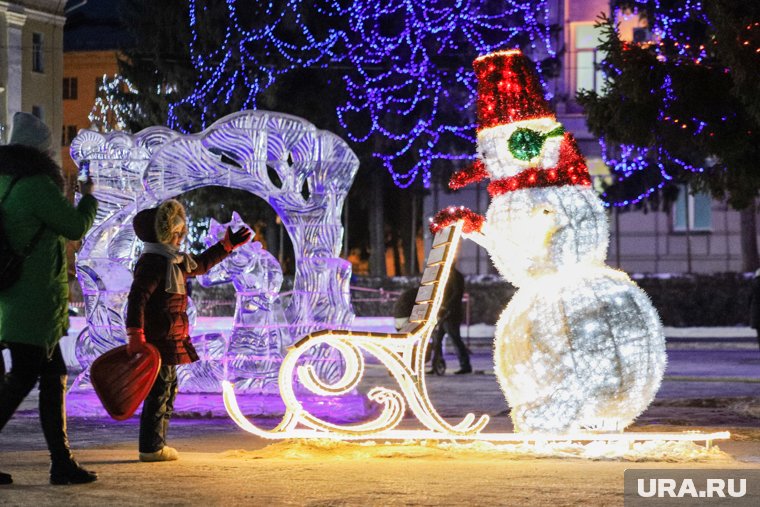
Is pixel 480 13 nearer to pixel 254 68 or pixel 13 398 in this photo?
pixel 254 68

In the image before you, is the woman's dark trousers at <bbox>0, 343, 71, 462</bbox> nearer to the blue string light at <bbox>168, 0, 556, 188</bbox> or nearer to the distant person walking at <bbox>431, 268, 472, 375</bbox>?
the distant person walking at <bbox>431, 268, 472, 375</bbox>

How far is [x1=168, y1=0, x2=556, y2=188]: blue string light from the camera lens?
1233 inches

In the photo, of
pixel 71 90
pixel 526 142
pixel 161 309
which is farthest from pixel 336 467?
pixel 71 90

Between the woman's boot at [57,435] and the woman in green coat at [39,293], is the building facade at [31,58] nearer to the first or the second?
the woman in green coat at [39,293]

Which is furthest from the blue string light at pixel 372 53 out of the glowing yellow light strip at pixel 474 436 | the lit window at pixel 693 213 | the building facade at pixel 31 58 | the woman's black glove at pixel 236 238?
the glowing yellow light strip at pixel 474 436

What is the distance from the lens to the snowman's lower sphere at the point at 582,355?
9.01 meters

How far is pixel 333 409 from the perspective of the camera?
13.8m

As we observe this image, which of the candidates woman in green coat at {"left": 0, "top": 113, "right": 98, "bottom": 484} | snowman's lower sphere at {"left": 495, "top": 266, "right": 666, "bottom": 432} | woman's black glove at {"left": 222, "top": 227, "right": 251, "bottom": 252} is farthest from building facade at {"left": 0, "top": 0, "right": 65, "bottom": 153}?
woman in green coat at {"left": 0, "top": 113, "right": 98, "bottom": 484}

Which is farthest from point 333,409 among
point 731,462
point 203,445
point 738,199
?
point 731,462

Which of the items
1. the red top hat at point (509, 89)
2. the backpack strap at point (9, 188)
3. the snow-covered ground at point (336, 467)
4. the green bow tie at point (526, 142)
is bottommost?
the snow-covered ground at point (336, 467)

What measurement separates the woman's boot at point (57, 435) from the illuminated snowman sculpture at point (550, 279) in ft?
A: 10.2

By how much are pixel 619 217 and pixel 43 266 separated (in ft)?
102

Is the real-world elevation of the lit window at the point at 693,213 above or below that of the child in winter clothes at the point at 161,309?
above

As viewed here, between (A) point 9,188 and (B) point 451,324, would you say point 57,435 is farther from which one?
(B) point 451,324
